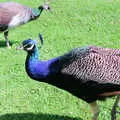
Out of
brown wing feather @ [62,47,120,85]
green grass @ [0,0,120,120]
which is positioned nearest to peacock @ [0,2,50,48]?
green grass @ [0,0,120,120]

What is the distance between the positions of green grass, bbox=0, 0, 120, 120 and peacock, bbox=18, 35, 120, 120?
2.47 feet

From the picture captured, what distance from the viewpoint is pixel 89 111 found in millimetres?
4824

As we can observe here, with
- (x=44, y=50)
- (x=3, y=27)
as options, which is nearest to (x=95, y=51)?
(x=44, y=50)

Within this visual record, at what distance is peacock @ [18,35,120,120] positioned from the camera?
400 centimetres

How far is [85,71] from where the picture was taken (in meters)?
4.03

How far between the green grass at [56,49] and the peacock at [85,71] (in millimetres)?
751

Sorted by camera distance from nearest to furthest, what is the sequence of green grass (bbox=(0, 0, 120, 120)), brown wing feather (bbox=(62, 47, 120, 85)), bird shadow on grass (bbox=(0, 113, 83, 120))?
brown wing feather (bbox=(62, 47, 120, 85))
bird shadow on grass (bbox=(0, 113, 83, 120))
green grass (bbox=(0, 0, 120, 120))

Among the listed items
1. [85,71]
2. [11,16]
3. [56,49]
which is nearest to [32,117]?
[85,71]

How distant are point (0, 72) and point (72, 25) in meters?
2.82

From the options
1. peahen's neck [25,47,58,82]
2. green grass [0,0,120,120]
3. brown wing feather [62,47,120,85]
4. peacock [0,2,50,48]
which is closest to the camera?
brown wing feather [62,47,120,85]

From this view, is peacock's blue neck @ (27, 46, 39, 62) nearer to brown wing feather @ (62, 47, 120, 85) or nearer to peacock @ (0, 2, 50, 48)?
brown wing feather @ (62, 47, 120, 85)

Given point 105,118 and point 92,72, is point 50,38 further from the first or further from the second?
point 92,72

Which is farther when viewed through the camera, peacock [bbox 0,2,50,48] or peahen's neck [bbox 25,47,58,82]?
peacock [bbox 0,2,50,48]

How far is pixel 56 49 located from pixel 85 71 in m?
3.03
